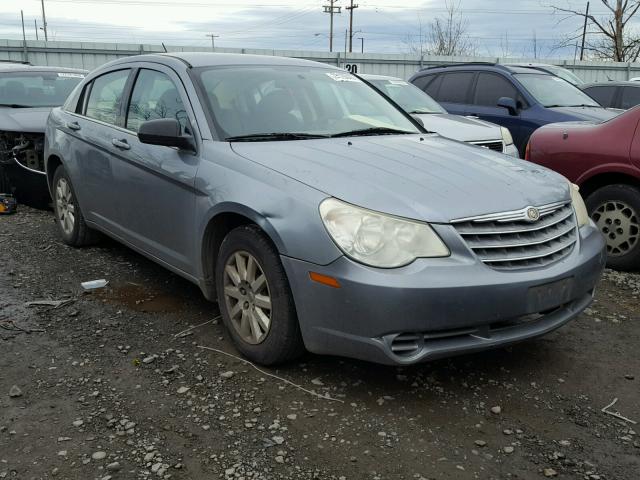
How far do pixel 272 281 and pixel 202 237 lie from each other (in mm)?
681

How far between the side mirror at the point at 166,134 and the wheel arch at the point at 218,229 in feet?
1.67

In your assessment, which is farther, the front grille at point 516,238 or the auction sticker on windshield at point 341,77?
the auction sticker on windshield at point 341,77

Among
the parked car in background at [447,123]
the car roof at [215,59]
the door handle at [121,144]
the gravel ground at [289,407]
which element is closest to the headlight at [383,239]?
the gravel ground at [289,407]

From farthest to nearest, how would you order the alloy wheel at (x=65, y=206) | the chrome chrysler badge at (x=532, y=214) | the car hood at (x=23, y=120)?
the car hood at (x=23, y=120)
the alloy wheel at (x=65, y=206)
the chrome chrysler badge at (x=532, y=214)

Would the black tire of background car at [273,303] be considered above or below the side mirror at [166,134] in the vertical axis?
below

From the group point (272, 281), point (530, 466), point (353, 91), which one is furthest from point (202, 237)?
point (530, 466)

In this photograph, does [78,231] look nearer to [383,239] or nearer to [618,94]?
[383,239]

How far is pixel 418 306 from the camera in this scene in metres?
2.75

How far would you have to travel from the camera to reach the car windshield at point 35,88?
7762 millimetres

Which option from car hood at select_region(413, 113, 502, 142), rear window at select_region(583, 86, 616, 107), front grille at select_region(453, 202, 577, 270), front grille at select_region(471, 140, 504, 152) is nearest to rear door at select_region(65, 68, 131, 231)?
front grille at select_region(453, 202, 577, 270)

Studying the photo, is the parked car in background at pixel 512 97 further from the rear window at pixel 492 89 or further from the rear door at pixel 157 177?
the rear door at pixel 157 177

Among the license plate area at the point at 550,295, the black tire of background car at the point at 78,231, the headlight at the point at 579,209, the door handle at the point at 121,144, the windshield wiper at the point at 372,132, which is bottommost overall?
the black tire of background car at the point at 78,231

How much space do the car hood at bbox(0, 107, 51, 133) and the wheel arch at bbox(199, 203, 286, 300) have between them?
3936mm

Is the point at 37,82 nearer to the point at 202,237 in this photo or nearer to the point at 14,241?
the point at 14,241
